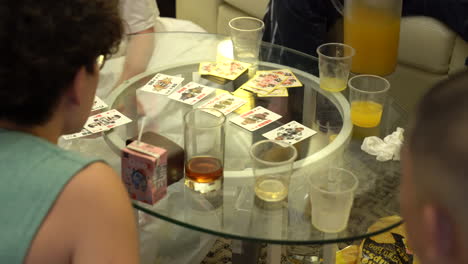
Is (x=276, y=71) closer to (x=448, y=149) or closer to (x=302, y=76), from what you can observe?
(x=302, y=76)

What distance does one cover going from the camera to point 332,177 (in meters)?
1.38

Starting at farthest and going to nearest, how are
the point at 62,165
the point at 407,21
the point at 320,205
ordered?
the point at 407,21
the point at 320,205
the point at 62,165

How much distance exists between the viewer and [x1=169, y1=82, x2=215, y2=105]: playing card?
1.73 meters

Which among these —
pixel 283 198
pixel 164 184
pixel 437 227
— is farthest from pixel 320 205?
pixel 437 227

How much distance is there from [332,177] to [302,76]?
0.54 m

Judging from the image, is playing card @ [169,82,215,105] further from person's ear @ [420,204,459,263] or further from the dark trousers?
person's ear @ [420,204,459,263]

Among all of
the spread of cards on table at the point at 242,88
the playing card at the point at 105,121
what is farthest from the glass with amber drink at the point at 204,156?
the playing card at the point at 105,121

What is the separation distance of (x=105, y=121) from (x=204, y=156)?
0.34 meters

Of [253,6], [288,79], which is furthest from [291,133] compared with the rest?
[253,6]

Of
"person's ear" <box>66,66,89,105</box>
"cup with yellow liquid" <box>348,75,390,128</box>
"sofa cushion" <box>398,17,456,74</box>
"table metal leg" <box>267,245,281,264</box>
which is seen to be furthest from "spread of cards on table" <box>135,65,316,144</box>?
"sofa cushion" <box>398,17,456,74</box>

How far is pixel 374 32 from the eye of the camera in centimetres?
224

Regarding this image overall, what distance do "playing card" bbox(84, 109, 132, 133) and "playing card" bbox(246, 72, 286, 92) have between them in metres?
0.39

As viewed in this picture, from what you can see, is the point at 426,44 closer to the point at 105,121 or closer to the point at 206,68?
the point at 206,68

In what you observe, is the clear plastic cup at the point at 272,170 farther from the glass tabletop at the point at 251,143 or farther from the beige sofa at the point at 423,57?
the beige sofa at the point at 423,57
